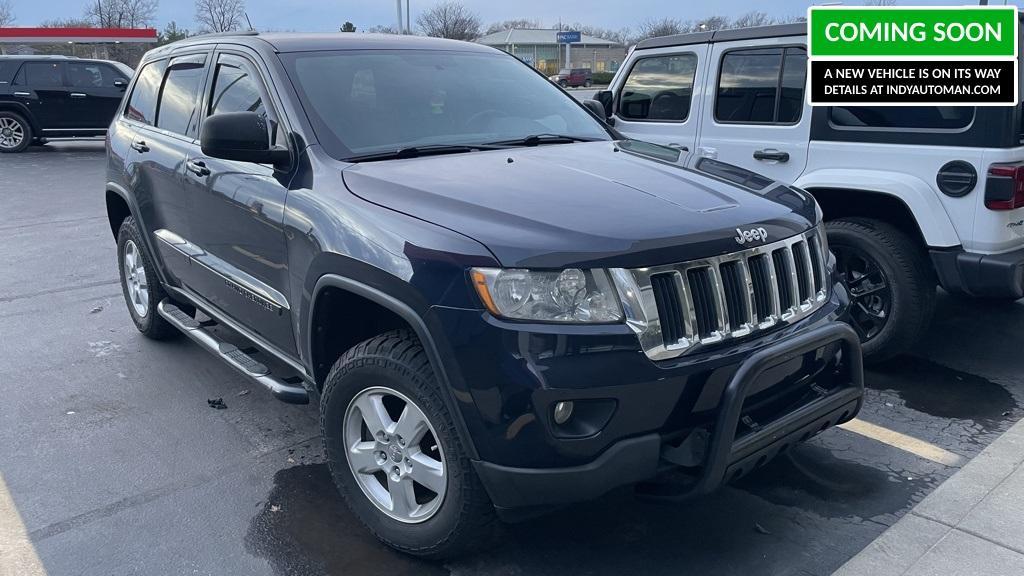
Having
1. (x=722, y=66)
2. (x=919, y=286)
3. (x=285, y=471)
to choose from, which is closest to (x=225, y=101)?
(x=285, y=471)

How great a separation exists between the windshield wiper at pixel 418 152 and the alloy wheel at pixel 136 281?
256 centimetres

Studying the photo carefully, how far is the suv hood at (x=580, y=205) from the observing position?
260 cm

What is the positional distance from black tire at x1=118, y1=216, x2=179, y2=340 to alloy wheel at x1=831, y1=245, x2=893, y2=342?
13.4 feet

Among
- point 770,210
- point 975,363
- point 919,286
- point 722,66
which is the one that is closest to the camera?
point 770,210

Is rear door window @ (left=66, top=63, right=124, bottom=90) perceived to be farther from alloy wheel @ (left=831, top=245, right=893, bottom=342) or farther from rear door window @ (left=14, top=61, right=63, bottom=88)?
alloy wheel @ (left=831, top=245, right=893, bottom=342)

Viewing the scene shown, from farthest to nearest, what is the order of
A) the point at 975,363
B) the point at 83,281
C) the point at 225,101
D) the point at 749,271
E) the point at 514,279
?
the point at 83,281, the point at 975,363, the point at 225,101, the point at 749,271, the point at 514,279

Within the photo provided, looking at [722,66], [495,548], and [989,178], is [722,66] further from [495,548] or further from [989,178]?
[495,548]

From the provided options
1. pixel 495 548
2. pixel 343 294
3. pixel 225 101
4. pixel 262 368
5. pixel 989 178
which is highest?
pixel 225 101

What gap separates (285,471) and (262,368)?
0.48m

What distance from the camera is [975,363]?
5.02m

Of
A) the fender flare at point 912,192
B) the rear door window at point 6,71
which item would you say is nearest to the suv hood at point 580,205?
the fender flare at point 912,192

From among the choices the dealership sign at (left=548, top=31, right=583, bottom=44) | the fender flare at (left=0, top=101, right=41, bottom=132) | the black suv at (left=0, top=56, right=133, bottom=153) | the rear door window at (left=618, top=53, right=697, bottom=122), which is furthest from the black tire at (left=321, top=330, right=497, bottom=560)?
the dealership sign at (left=548, top=31, right=583, bottom=44)

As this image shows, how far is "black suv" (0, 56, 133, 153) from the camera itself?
16.4 metres

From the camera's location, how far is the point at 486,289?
2553 mm
